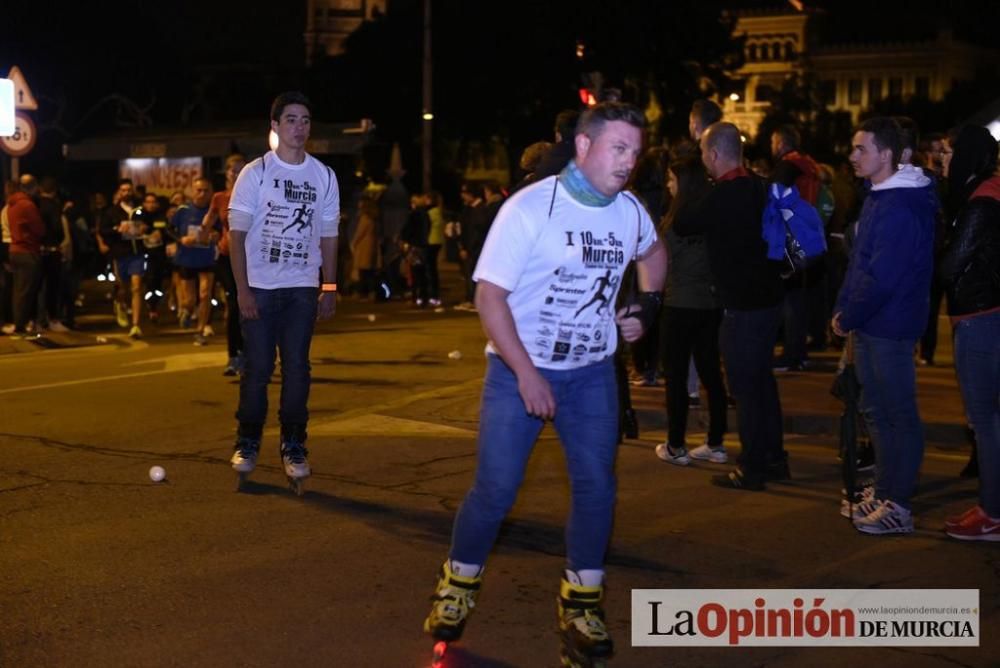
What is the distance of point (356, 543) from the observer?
699 cm

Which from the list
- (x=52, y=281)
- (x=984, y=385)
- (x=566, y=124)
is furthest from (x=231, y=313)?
(x=984, y=385)

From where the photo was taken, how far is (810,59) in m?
138

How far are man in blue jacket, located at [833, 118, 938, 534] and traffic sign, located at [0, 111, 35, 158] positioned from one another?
14.0 m

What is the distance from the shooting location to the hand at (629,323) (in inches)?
210

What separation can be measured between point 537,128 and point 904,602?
163 feet

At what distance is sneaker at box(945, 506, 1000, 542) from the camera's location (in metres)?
7.21

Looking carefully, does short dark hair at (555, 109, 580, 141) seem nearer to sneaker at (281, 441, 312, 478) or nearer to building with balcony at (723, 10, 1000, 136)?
sneaker at (281, 441, 312, 478)

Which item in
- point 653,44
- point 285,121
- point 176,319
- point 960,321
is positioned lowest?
point 176,319

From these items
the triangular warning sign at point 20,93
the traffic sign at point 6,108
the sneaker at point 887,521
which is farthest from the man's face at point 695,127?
the triangular warning sign at point 20,93

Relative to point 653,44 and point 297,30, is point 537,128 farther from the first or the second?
point 297,30

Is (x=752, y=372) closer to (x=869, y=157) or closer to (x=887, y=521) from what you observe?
(x=887, y=521)

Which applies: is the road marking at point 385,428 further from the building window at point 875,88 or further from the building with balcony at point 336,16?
the building window at point 875,88

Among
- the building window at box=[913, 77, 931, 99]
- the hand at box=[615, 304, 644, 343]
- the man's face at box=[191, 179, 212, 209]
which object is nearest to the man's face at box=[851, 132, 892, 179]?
the hand at box=[615, 304, 644, 343]

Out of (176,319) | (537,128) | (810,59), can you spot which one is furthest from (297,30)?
(176,319)
